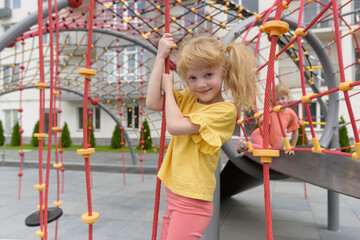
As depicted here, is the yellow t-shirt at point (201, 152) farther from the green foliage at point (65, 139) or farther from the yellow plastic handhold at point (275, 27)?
the green foliage at point (65, 139)

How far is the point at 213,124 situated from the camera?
90cm

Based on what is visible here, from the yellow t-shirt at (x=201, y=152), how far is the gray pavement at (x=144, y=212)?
1515mm

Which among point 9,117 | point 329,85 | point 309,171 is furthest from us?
point 9,117

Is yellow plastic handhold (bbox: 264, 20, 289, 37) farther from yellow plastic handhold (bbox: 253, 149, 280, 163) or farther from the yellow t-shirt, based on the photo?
yellow plastic handhold (bbox: 253, 149, 280, 163)

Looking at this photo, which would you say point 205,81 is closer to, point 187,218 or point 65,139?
point 187,218

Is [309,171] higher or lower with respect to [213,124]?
lower

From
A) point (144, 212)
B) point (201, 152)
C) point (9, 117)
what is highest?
point (9, 117)

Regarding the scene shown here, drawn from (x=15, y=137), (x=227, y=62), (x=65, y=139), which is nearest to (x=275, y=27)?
A: (x=227, y=62)

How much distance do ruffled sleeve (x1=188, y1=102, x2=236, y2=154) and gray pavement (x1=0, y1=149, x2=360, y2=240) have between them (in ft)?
5.25

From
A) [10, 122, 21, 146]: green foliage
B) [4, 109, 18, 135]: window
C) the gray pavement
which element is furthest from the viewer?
[4, 109, 18, 135]: window

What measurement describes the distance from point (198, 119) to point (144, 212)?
89.3 inches

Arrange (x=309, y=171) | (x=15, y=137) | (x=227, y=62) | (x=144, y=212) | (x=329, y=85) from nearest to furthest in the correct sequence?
(x=227, y=62) < (x=309, y=171) < (x=329, y=85) < (x=144, y=212) < (x=15, y=137)

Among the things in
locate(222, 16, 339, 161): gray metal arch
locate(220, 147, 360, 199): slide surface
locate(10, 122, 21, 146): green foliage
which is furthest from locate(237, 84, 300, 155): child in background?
locate(10, 122, 21, 146): green foliage

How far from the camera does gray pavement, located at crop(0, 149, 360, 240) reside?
228 cm
